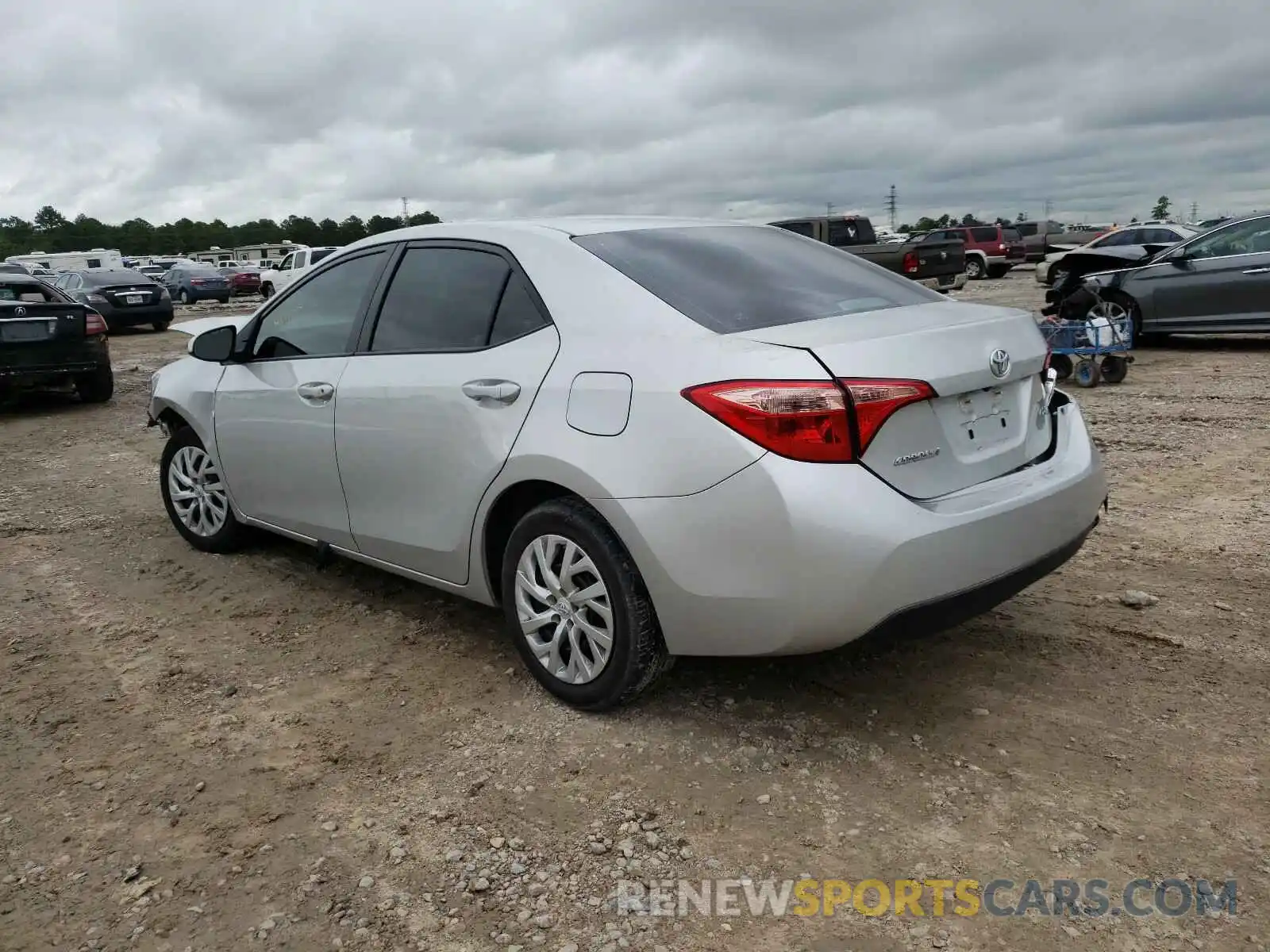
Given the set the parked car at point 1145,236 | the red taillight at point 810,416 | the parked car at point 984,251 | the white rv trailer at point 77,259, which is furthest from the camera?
the white rv trailer at point 77,259

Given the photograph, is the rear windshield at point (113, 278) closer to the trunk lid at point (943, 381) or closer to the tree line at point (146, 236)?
the trunk lid at point (943, 381)

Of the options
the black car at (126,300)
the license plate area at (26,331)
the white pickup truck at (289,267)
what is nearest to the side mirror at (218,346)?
the license plate area at (26,331)

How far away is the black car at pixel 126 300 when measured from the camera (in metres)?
20.6

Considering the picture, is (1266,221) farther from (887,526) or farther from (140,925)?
(140,925)

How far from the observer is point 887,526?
2.71 m

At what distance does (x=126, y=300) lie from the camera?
2067 cm

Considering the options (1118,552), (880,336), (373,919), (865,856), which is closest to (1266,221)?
(1118,552)

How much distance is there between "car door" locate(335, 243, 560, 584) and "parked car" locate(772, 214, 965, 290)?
15.8 metres

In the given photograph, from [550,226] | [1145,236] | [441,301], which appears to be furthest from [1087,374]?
[1145,236]

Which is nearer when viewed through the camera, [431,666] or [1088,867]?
[1088,867]

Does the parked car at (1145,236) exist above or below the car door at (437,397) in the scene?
above

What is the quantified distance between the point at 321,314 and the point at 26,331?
301 inches

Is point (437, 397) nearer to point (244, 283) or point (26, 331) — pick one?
point (26, 331)

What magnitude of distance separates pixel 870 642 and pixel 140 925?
1.98 meters
